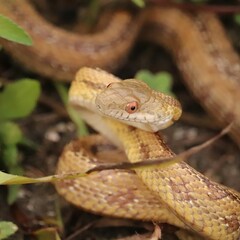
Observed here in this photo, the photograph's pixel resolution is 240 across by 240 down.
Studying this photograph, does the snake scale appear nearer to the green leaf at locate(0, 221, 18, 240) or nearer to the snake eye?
the snake eye

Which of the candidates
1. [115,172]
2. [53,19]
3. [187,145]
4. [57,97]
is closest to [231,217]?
[115,172]

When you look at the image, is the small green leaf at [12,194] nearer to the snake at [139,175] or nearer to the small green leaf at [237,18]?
the snake at [139,175]

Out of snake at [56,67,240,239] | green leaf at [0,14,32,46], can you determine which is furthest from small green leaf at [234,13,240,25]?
green leaf at [0,14,32,46]

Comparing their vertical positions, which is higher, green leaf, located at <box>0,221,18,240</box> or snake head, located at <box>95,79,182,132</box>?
snake head, located at <box>95,79,182,132</box>

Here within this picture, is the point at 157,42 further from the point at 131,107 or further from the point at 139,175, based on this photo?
the point at 139,175

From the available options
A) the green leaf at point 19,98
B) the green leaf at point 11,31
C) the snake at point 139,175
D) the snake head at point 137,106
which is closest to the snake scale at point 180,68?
the snake at point 139,175

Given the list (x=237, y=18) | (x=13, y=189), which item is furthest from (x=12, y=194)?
(x=237, y=18)
